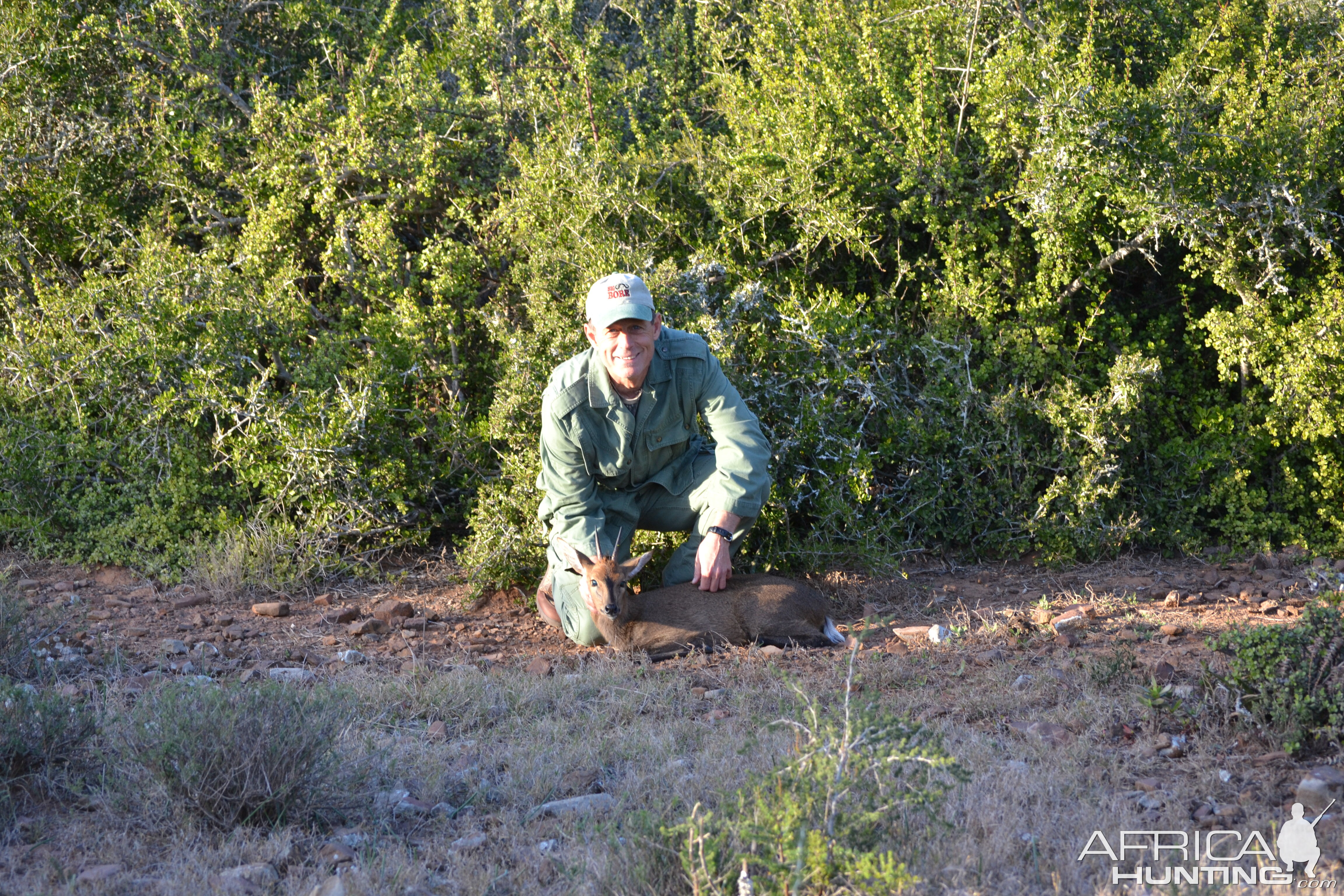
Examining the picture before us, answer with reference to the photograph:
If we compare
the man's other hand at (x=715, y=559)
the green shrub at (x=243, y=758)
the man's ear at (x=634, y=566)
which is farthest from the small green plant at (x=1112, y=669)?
the green shrub at (x=243, y=758)

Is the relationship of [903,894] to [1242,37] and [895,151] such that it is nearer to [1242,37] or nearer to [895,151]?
[895,151]

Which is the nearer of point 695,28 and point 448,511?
point 448,511

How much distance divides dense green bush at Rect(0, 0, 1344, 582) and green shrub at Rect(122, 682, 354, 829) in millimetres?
2661

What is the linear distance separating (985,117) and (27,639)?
569cm

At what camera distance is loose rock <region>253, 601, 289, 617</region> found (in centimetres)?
588

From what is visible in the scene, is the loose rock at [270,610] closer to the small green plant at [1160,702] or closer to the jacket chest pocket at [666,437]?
the jacket chest pocket at [666,437]

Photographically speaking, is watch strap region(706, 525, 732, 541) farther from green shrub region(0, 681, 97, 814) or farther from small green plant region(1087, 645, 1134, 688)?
green shrub region(0, 681, 97, 814)

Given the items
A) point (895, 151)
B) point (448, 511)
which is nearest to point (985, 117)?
point (895, 151)

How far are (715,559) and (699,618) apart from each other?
31 cm

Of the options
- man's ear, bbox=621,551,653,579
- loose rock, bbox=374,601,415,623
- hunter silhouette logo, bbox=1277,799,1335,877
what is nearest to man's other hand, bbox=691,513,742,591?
man's ear, bbox=621,551,653,579

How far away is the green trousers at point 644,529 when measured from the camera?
18.1 feet

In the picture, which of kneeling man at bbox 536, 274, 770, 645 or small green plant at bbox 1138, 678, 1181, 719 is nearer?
small green plant at bbox 1138, 678, 1181, 719

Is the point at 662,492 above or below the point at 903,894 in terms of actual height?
above

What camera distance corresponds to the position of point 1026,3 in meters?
6.61
